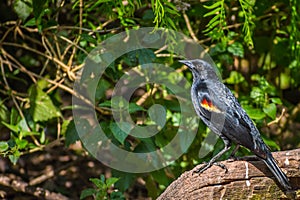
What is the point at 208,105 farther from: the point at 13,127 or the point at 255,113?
the point at 13,127

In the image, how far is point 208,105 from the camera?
3295 mm

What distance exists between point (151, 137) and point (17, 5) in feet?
3.85

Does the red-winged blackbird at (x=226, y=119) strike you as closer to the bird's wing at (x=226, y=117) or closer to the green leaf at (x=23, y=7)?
the bird's wing at (x=226, y=117)

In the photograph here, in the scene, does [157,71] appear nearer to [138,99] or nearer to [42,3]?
[138,99]

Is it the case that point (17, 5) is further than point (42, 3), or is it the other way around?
point (17, 5)

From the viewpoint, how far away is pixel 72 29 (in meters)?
4.38

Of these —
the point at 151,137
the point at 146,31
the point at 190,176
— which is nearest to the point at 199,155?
the point at 151,137

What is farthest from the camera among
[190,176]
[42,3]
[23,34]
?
[23,34]

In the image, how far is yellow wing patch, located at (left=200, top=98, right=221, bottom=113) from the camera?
3279 mm

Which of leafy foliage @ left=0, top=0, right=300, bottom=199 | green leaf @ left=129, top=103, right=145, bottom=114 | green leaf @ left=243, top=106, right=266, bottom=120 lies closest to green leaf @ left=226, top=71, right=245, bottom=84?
leafy foliage @ left=0, top=0, right=300, bottom=199

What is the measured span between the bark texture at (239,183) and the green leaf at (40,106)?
145 centimetres

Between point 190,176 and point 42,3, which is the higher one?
point 42,3

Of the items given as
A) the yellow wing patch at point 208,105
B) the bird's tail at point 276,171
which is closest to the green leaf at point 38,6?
the yellow wing patch at point 208,105

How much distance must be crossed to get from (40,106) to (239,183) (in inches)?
67.2
